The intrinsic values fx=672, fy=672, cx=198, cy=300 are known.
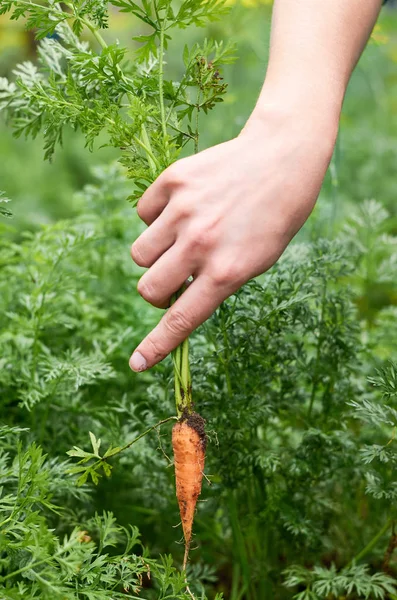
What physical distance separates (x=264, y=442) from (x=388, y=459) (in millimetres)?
297

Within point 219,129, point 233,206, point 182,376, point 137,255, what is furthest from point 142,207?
point 219,129

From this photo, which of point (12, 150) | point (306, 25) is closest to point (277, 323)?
point (306, 25)

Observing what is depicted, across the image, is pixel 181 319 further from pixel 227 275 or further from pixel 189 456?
pixel 189 456

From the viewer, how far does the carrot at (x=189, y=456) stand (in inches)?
43.0

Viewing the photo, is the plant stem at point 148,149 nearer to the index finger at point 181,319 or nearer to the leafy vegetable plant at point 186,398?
the leafy vegetable plant at point 186,398

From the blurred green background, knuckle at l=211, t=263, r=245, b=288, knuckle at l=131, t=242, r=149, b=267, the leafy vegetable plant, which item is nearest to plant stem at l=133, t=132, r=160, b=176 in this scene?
the leafy vegetable plant

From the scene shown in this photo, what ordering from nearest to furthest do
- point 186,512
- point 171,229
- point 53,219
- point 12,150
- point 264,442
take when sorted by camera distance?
Result: point 171,229
point 186,512
point 264,442
point 53,219
point 12,150

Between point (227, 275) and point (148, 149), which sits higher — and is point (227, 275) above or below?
below

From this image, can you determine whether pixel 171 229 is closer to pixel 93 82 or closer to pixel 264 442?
pixel 93 82

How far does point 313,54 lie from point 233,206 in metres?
0.29

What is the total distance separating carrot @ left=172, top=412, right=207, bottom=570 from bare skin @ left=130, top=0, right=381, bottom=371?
133mm

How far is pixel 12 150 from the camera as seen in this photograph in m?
4.13

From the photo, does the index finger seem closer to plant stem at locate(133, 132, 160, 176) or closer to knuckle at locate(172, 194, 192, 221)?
knuckle at locate(172, 194, 192, 221)

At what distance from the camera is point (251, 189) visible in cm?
92
